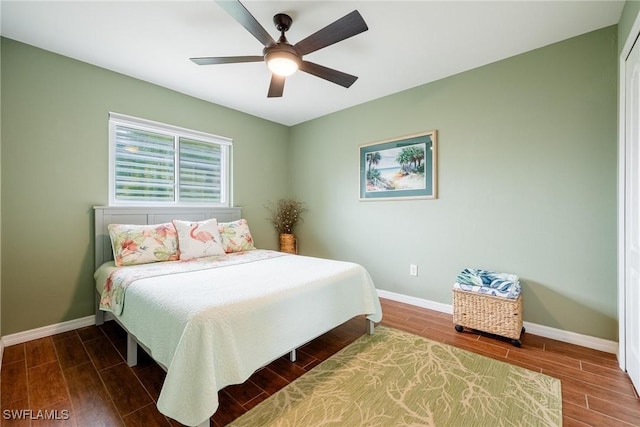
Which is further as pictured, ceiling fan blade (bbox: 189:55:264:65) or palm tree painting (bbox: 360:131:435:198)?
palm tree painting (bbox: 360:131:435:198)

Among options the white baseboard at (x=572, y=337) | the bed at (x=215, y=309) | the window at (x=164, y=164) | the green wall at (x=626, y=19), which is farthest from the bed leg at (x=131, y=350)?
the green wall at (x=626, y=19)

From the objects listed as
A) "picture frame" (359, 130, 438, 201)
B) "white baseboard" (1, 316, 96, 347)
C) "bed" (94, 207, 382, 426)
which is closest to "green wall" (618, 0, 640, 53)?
"picture frame" (359, 130, 438, 201)

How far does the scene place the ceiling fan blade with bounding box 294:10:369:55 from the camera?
1596 millimetres

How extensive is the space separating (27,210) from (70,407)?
1.71 metres

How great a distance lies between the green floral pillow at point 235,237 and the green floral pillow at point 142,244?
1.72 feet

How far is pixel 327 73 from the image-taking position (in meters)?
2.12

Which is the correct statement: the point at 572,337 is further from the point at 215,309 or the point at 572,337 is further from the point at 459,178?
the point at 215,309

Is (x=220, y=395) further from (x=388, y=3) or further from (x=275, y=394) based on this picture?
(x=388, y=3)

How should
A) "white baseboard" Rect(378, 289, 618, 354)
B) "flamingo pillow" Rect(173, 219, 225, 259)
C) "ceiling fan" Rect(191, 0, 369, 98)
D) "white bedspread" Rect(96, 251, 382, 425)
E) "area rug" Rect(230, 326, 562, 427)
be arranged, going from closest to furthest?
"white bedspread" Rect(96, 251, 382, 425), "area rug" Rect(230, 326, 562, 427), "ceiling fan" Rect(191, 0, 369, 98), "white baseboard" Rect(378, 289, 618, 354), "flamingo pillow" Rect(173, 219, 225, 259)

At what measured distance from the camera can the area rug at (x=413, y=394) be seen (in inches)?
56.9

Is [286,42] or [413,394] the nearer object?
[413,394]

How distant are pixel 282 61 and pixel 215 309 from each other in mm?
1660

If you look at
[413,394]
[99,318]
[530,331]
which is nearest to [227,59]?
[413,394]

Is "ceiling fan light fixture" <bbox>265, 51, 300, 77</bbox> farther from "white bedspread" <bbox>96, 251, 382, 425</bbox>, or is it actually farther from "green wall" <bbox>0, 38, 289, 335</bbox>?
"green wall" <bbox>0, 38, 289, 335</bbox>
